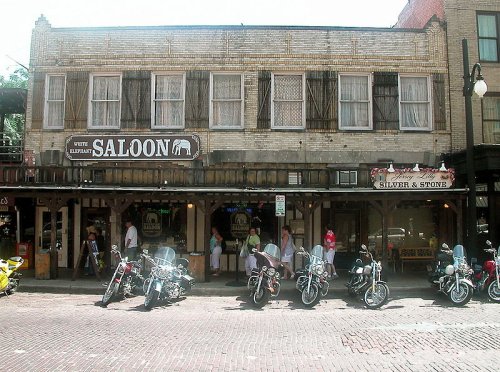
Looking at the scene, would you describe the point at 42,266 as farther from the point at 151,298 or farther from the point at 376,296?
the point at 376,296

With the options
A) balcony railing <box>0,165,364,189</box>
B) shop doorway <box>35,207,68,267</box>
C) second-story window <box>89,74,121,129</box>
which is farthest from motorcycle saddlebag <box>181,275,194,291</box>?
second-story window <box>89,74,121,129</box>

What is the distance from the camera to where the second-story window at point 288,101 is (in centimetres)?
1689

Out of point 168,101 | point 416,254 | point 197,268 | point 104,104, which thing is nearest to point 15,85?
point 104,104

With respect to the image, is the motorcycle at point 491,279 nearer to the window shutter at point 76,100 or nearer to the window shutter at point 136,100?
the window shutter at point 136,100

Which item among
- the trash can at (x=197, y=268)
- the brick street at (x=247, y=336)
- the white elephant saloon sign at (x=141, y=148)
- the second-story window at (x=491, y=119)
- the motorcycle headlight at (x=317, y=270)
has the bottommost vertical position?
the brick street at (x=247, y=336)

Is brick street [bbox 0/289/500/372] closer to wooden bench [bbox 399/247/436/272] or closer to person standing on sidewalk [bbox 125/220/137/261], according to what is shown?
person standing on sidewalk [bbox 125/220/137/261]

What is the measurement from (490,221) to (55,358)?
14.7 m

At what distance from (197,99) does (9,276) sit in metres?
8.52

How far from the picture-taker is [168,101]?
55.9 ft

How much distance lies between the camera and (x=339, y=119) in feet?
55.3

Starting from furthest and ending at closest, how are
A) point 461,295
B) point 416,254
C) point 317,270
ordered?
1. point 416,254
2. point 317,270
3. point 461,295

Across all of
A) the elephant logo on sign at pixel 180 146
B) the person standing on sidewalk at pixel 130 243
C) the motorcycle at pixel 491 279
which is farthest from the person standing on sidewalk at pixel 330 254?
the person standing on sidewalk at pixel 130 243

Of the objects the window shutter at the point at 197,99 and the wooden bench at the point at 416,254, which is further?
the window shutter at the point at 197,99

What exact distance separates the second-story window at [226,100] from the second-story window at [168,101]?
115 centimetres
